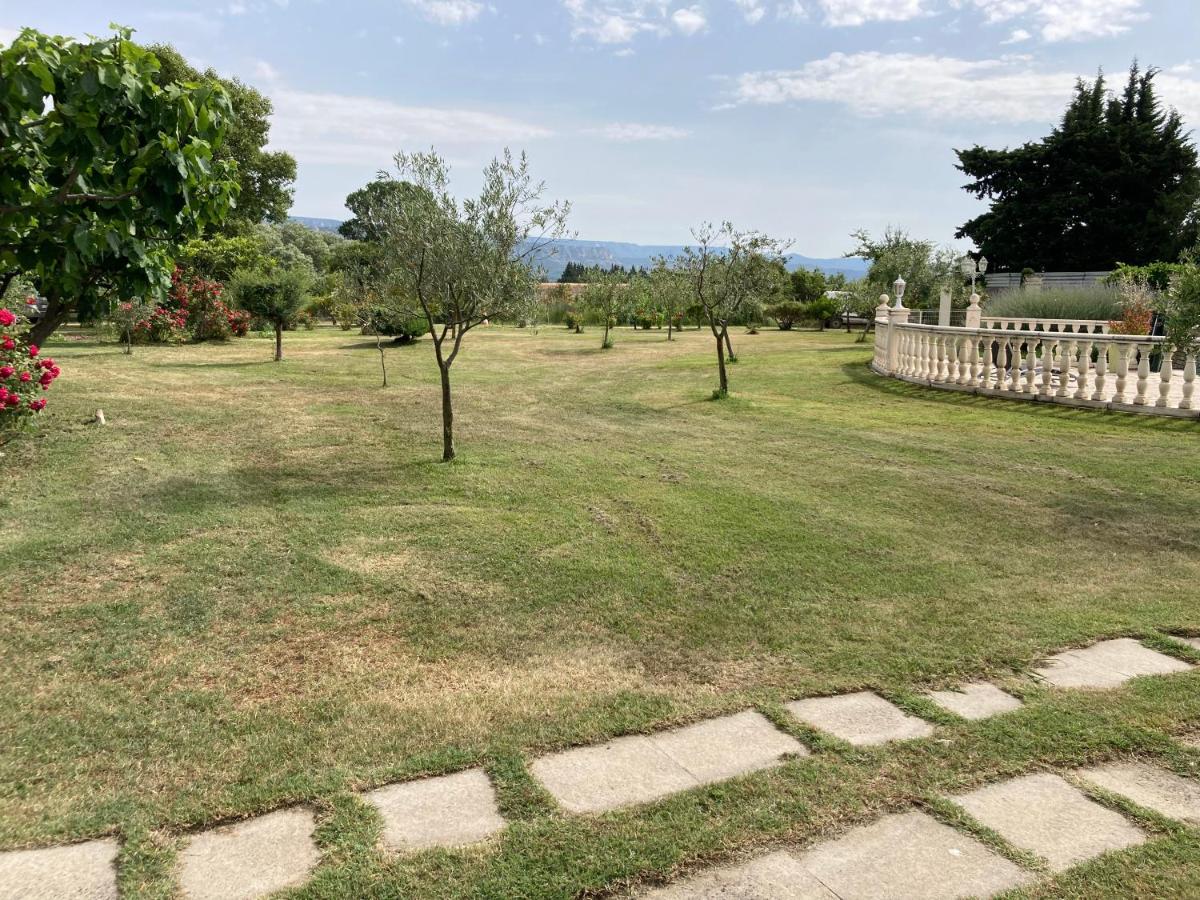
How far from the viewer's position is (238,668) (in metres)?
4.07

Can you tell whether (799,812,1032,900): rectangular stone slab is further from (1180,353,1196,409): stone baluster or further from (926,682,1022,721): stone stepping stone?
(1180,353,1196,409): stone baluster

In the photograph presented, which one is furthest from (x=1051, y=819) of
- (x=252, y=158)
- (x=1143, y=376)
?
(x=252, y=158)

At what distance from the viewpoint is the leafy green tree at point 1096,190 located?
134 ft

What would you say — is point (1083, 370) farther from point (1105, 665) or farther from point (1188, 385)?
point (1105, 665)

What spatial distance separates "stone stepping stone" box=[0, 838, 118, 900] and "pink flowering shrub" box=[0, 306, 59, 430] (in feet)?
23.1

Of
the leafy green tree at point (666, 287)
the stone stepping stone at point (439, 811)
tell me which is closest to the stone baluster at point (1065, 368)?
the leafy green tree at point (666, 287)

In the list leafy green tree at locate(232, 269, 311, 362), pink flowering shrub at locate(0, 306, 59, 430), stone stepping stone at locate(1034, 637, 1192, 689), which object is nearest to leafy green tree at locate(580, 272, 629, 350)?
leafy green tree at locate(232, 269, 311, 362)

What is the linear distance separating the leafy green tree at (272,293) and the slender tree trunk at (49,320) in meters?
17.5

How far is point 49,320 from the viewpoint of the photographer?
2.75 meters

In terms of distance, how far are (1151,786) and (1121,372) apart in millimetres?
10808

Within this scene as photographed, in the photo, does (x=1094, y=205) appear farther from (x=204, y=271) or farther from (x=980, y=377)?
(x=204, y=271)

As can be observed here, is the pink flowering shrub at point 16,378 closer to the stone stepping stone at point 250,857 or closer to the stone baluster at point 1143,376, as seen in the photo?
the stone stepping stone at point 250,857

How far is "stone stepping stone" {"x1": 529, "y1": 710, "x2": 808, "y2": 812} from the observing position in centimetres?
300

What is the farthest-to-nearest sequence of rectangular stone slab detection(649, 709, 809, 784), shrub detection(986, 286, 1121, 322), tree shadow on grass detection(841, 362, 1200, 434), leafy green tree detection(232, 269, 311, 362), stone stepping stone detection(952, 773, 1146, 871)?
shrub detection(986, 286, 1121, 322) < leafy green tree detection(232, 269, 311, 362) < tree shadow on grass detection(841, 362, 1200, 434) < rectangular stone slab detection(649, 709, 809, 784) < stone stepping stone detection(952, 773, 1146, 871)
